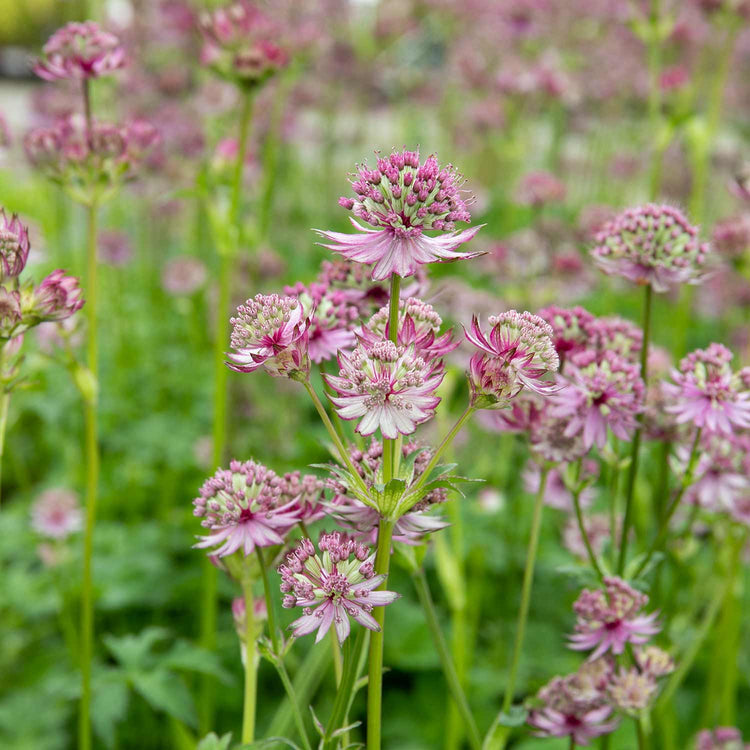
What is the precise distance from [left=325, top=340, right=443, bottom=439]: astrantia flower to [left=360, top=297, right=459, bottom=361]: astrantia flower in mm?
34

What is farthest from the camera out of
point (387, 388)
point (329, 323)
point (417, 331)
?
point (329, 323)

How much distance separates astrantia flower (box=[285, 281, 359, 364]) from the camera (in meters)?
1.25

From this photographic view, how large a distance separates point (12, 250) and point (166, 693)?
1212 millimetres

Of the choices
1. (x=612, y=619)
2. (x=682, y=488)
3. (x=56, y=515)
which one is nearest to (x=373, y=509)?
(x=612, y=619)

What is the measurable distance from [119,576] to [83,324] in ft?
3.57

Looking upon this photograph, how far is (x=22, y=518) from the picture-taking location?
2.93 meters

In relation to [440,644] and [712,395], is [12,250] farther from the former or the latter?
[712,395]

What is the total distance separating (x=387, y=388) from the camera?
97cm

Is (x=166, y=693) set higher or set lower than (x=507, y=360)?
lower

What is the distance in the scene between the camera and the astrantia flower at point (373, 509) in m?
1.07

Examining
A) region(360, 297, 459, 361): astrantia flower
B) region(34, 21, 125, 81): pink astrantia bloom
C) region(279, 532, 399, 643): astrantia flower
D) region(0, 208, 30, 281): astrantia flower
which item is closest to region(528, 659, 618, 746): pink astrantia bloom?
region(279, 532, 399, 643): astrantia flower

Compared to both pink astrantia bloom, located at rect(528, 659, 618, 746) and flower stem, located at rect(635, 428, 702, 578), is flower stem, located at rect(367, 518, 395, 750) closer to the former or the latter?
pink astrantia bloom, located at rect(528, 659, 618, 746)

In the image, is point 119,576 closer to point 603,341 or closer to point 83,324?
point 83,324

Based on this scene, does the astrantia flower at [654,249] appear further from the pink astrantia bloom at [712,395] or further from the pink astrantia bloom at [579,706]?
the pink astrantia bloom at [579,706]
